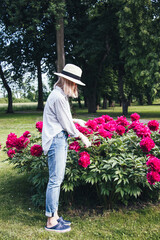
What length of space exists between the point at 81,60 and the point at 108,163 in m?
24.8

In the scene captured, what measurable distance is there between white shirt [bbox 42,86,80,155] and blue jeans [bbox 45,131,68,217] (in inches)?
2.8

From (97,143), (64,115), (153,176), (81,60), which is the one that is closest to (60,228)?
(97,143)

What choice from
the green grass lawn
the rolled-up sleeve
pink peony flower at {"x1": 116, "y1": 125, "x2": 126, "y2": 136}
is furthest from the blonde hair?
the green grass lawn

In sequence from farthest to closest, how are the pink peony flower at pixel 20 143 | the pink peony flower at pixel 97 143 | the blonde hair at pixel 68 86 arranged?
the pink peony flower at pixel 20 143 < the pink peony flower at pixel 97 143 < the blonde hair at pixel 68 86

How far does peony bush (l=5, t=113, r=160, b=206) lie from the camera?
11.3 feet

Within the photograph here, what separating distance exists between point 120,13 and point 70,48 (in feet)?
24.7

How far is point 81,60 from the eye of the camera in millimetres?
27266

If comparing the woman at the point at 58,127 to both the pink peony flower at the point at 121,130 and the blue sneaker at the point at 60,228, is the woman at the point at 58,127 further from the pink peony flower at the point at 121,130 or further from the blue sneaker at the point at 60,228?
the pink peony flower at the point at 121,130

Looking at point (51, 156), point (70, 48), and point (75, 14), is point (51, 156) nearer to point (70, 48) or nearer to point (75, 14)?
point (70, 48)

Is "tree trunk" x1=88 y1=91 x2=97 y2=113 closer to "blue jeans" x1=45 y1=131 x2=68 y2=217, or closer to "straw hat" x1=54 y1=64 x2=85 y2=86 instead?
"straw hat" x1=54 y1=64 x2=85 y2=86

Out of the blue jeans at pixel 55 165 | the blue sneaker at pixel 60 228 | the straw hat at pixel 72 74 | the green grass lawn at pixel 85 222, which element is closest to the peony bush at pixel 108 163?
the green grass lawn at pixel 85 222

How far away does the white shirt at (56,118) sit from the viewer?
3061 mm

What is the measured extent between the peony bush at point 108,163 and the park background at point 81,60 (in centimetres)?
37

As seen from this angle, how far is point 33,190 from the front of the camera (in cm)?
484
